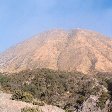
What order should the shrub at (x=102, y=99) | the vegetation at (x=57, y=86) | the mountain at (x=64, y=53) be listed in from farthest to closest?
the mountain at (x=64, y=53) < the vegetation at (x=57, y=86) < the shrub at (x=102, y=99)

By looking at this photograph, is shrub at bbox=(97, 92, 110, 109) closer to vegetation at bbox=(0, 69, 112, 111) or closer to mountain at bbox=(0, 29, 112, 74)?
vegetation at bbox=(0, 69, 112, 111)

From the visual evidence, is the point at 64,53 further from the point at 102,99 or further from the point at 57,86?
the point at 102,99

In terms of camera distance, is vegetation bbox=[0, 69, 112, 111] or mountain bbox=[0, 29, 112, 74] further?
mountain bbox=[0, 29, 112, 74]

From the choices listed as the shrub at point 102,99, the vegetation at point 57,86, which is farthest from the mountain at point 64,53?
the shrub at point 102,99

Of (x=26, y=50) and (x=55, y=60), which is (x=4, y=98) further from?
(x=26, y=50)

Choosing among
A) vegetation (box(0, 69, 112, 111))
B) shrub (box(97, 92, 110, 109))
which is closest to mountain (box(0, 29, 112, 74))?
vegetation (box(0, 69, 112, 111))

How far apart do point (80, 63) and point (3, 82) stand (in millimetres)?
46195

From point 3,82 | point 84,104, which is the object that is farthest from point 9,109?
point 3,82

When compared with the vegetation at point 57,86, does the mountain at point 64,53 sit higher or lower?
lower

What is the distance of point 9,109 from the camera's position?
22625mm

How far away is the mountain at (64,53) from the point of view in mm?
92562

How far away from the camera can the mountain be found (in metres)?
92.6

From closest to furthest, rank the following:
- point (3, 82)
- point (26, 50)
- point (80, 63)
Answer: point (3, 82), point (80, 63), point (26, 50)

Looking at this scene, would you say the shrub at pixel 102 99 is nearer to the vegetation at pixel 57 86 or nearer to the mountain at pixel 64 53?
the vegetation at pixel 57 86
